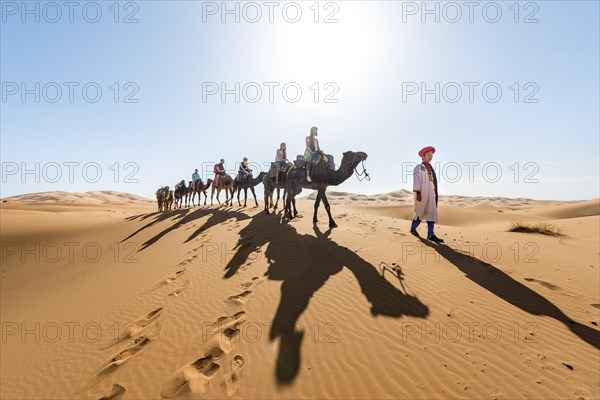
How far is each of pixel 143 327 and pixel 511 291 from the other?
712 centimetres

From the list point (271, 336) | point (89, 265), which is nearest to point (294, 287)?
point (271, 336)

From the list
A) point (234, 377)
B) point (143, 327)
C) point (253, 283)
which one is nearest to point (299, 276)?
point (253, 283)

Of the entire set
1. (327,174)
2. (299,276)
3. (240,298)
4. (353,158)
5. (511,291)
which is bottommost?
(240,298)

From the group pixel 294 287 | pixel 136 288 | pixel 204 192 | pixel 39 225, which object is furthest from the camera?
pixel 204 192

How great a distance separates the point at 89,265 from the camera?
10.2 metres

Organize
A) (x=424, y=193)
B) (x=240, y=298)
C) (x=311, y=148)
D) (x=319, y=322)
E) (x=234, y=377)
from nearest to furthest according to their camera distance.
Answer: (x=234, y=377) < (x=319, y=322) < (x=240, y=298) < (x=424, y=193) < (x=311, y=148)

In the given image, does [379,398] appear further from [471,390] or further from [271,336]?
[271,336]

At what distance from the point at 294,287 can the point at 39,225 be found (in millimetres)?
18883

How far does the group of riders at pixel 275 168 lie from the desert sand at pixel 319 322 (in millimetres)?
3196

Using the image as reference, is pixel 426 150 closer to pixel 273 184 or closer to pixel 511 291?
pixel 511 291

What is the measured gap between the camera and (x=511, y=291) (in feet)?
16.6

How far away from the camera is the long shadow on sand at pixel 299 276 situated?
381cm

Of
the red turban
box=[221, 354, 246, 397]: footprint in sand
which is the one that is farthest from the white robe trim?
box=[221, 354, 246, 397]: footprint in sand

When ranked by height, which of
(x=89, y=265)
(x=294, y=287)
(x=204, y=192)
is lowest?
(x=89, y=265)
